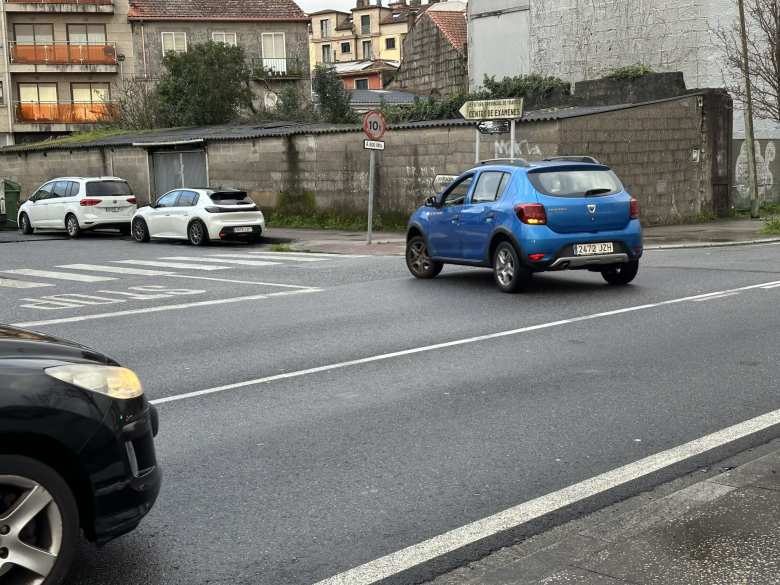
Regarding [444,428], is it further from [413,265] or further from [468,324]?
[413,265]

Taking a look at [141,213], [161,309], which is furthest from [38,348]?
[141,213]

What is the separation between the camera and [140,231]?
86.4ft

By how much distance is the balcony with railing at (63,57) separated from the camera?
6072 cm

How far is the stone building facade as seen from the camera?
50.2m

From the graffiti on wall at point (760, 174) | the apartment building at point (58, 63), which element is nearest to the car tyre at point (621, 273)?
the graffiti on wall at point (760, 174)

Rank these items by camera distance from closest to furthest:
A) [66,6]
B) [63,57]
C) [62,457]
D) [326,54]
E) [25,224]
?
[62,457] < [25,224] < [66,6] < [63,57] < [326,54]

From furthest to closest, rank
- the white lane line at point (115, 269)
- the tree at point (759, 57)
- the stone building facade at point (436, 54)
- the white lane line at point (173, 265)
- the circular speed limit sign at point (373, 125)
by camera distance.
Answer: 1. the stone building facade at point (436, 54)
2. the tree at point (759, 57)
3. the circular speed limit sign at point (373, 125)
4. the white lane line at point (173, 265)
5. the white lane line at point (115, 269)

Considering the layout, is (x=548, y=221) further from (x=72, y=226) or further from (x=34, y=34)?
(x=34, y=34)

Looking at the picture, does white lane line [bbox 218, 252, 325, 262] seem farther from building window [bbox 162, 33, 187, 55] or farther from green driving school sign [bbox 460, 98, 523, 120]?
building window [bbox 162, 33, 187, 55]

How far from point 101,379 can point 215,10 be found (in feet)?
197

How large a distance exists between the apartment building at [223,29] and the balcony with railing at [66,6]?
1.83 meters

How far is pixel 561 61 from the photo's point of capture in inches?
1473

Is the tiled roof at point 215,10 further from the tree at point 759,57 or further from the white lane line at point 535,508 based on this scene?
the white lane line at point 535,508

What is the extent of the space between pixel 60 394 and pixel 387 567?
148 centimetres
